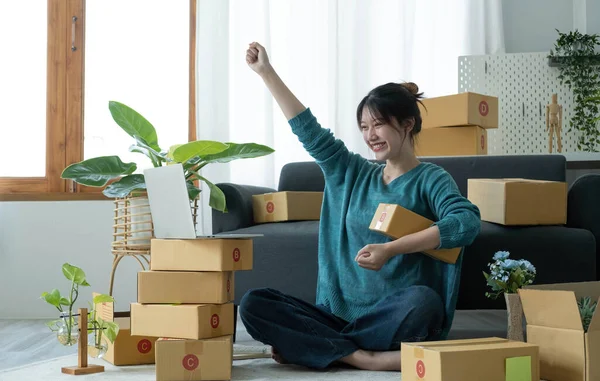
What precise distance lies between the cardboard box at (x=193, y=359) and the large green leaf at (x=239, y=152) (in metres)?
0.78

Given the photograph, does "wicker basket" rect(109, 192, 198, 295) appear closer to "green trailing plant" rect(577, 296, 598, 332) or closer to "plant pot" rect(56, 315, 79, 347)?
"plant pot" rect(56, 315, 79, 347)

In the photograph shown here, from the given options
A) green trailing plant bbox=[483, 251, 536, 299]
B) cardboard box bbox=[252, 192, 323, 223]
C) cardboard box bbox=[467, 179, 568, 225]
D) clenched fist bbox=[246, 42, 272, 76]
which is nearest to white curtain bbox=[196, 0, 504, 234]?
cardboard box bbox=[252, 192, 323, 223]

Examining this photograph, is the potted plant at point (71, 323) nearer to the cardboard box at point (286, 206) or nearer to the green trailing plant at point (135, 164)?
the green trailing plant at point (135, 164)

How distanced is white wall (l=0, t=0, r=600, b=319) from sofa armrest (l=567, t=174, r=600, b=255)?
211cm

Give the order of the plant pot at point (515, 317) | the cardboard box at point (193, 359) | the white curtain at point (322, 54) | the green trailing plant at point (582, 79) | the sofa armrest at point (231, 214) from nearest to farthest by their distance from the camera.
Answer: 1. the cardboard box at point (193, 359)
2. the plant pot at point (515, 317)
3. the sofa armrest at point (231, 214)
4. the green trailing plant at point (582, 79)
5. the white curtain at point (322, 54)

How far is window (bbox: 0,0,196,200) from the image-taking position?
12.3 feet

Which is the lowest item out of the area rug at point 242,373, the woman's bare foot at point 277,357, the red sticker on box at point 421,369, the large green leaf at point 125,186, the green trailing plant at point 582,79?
the area rug at point 242,373

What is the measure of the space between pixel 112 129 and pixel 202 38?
2.23 ft

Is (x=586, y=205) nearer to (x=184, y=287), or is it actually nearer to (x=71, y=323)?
(x=184, y=287)

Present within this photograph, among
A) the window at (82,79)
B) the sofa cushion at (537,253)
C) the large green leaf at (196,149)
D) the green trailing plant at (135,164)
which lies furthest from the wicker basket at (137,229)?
the window at (82,79)

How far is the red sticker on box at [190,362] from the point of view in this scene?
183 centimetres

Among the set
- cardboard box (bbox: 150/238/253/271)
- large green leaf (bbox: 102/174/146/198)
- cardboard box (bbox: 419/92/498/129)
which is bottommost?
cardboard box (bbox: 150/238/253/271)

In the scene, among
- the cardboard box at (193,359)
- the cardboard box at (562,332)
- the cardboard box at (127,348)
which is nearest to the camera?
the cardboard box at (562,332)

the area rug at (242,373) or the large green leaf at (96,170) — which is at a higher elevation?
the large green leaf at (96,170)
